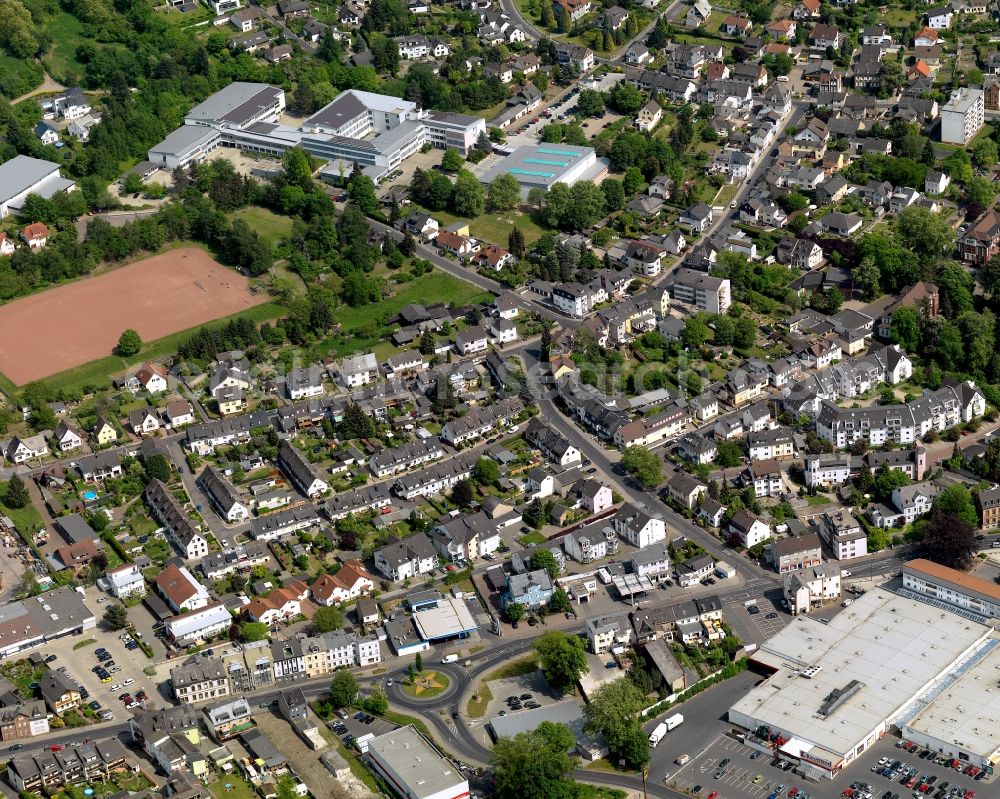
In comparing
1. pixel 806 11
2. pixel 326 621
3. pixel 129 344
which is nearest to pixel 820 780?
pixel 326 621

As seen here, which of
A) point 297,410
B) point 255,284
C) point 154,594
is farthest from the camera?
point 255,284

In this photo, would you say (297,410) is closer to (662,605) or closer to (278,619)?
(278,619)

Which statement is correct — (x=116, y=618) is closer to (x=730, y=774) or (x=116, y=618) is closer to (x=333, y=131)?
(x=730, y=774)

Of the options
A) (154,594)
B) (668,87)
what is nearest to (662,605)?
(154,594)

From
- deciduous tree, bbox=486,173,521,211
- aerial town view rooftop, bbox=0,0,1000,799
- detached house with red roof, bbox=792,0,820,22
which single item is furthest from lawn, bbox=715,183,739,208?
detached house with red roof, bbox=792,0,820,22

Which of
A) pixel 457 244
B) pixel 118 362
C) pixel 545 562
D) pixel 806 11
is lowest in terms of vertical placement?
pixel 545 562
